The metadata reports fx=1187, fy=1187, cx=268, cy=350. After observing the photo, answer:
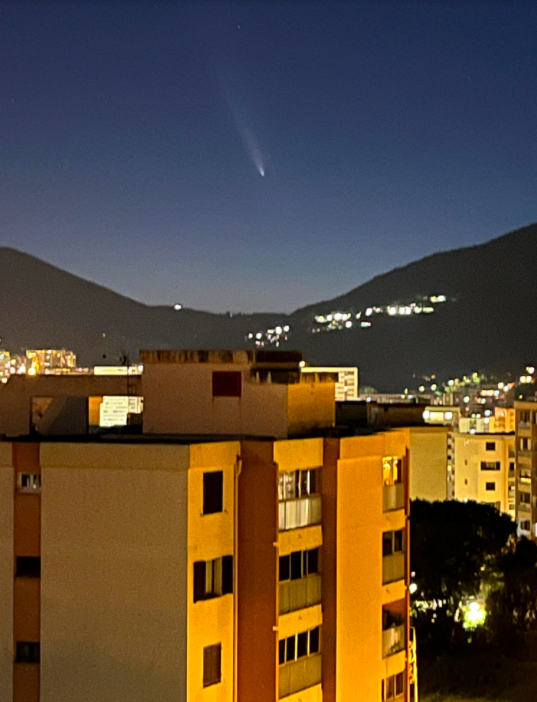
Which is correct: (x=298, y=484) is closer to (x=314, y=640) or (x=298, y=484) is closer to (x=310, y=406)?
(x=310, y=406)

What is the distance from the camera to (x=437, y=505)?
27.7 meters

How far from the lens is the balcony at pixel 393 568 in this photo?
13.0 metres

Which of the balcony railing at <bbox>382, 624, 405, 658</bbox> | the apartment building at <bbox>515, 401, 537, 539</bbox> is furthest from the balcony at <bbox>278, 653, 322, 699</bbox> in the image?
the apartment building at <bbox>515, 401, 537, 539</bbox>

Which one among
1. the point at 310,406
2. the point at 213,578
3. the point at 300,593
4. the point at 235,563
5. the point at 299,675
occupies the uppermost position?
the point at 310,406

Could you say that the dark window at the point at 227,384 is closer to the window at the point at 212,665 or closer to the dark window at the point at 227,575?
the dark window at the point at 227,575

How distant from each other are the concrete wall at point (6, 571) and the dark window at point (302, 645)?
278 centimetres

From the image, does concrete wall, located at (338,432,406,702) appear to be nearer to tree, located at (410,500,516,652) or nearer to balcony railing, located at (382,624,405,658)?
balcony railing, located at (382,624,405,658)

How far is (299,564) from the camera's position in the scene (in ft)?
38.7

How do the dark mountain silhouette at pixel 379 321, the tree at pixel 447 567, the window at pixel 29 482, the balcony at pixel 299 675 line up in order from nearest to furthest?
the window at pixel 29 482, the balcony at pixel 299 675, the tree at pixel 447 567, the dark mountain silhouette at pixel 379 321

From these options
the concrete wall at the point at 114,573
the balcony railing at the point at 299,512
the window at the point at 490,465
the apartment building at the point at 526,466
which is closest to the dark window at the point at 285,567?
the balcony railing at the point at 299,512

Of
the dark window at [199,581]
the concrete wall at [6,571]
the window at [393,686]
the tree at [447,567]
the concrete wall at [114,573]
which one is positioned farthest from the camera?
the tree at [447,567]

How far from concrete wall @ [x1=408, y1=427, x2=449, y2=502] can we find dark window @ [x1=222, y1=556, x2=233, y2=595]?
2051 centimetres

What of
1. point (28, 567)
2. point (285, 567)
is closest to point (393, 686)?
point (285, 567)

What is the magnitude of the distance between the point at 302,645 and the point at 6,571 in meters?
3.00
